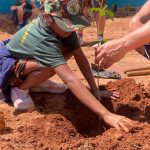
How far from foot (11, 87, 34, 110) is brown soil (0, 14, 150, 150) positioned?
0.06 m

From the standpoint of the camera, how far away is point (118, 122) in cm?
296

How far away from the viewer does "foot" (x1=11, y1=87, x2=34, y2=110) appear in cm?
350

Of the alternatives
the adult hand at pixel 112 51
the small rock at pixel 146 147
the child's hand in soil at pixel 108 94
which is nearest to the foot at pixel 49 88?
the child's hand in soil at pixel 108 94

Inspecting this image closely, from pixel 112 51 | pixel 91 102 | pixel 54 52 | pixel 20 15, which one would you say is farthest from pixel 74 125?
pixel 20 15

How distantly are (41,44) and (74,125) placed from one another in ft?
2.22

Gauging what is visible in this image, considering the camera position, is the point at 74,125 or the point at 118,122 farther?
the point at 74,125

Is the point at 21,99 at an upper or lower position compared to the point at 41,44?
lower

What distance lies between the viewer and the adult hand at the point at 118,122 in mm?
2913

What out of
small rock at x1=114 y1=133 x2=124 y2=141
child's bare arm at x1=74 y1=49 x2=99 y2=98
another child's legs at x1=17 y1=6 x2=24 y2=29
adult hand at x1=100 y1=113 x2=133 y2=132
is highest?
child's bare arm at x1=74 y1=49 x2=99 y2=98

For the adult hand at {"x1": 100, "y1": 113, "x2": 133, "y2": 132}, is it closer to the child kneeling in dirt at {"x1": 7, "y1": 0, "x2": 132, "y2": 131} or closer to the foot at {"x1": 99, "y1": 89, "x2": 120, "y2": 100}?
the child kneeling in dirt at {"x1": 7, "y1": 0, "x2": 132, "y2": 131}

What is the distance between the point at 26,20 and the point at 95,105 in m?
6.00

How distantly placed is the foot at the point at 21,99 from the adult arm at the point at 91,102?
434mm

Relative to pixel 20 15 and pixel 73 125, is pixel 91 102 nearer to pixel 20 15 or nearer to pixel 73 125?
pixel 73 125

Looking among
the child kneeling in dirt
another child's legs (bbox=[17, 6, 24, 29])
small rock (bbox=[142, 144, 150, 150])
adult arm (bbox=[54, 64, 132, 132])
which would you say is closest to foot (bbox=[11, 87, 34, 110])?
the child kneeling in dirt
